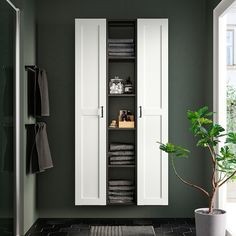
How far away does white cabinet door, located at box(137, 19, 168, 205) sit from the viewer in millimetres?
4633

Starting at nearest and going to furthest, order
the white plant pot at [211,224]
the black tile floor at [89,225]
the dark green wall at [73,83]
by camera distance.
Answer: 1. the white plant pot at [211,224]
2. the black tile floor at [89,225]
3. the dark green wall at [73,83]

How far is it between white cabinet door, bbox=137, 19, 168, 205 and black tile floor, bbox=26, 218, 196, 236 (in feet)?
0.88

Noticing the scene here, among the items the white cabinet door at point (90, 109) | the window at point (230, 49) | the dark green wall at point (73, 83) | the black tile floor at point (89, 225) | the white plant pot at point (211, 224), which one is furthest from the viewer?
the window at point (230, 49)

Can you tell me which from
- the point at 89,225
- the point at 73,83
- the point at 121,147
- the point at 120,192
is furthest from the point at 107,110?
the point at 89,225

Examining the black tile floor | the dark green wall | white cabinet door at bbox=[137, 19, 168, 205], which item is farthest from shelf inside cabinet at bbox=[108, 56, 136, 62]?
the black tile floor

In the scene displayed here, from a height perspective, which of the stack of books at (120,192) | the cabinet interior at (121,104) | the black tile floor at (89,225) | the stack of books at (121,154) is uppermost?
the cabinet interior at (121,104)

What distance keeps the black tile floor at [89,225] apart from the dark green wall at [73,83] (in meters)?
0.12

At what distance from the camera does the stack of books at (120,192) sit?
15.4 ft

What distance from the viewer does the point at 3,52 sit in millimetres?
3717

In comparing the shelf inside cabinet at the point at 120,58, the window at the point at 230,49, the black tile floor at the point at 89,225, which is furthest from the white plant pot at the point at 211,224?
the window at the point at 230,49

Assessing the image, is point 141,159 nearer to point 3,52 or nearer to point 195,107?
point 195,107

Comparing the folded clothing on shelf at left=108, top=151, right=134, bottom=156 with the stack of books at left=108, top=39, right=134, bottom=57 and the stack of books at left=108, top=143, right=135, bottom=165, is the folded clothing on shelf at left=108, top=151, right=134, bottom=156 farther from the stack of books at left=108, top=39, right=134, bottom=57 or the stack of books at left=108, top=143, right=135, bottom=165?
the stack of books at left=108, top=39, right=134, bottom=57

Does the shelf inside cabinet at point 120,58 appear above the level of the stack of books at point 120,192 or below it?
above

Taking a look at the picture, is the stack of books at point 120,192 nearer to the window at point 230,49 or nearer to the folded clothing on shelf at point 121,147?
the folded clothing on shelf at point 121,147
